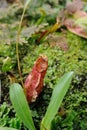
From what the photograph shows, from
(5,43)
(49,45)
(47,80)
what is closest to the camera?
(47,80)

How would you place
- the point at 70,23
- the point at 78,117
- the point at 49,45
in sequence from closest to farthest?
the point at 78,117, the point at 49,45, the point at 70,23

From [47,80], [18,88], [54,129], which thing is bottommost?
[54,129]

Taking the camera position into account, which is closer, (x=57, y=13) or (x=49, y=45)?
(x=49, y=45)

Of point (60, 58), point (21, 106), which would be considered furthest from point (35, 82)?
point (60, 58)

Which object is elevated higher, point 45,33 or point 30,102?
point 45,33

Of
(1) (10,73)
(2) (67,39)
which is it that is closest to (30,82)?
(1) (10,73)

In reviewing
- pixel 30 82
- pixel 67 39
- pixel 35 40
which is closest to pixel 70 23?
pixel 67 39

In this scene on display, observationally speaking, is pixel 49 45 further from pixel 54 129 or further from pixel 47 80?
pixel 54 129

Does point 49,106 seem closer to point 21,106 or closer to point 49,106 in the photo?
point 49,106
